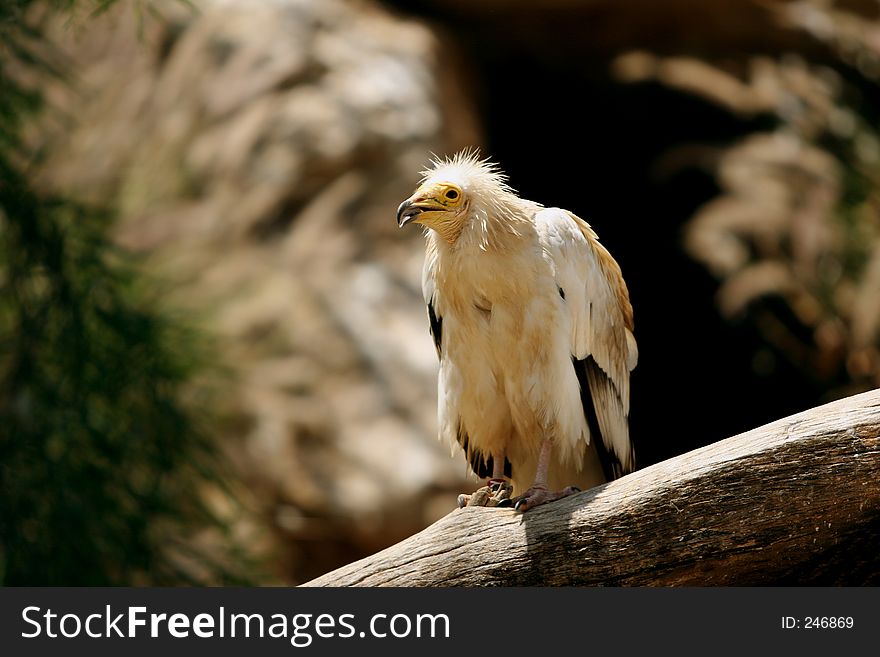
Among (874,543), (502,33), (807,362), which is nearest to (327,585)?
(874,543)

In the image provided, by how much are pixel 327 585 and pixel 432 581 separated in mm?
410

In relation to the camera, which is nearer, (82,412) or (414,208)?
(414,208)

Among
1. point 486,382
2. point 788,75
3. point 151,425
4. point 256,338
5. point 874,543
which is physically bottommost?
point 874,543

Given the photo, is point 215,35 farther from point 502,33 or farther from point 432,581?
point 432,581

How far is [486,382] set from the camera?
3.97 metres

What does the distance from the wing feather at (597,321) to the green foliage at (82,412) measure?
3214 mm

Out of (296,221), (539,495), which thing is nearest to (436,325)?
(539,495)

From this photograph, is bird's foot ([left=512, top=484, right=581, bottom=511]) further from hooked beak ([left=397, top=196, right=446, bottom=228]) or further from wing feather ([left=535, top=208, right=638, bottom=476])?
hooked beak ([left=397, top=196, right=446, bottom=228])

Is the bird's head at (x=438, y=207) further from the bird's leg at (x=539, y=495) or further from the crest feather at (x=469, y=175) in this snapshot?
the bird's leg at (x=539, y=495)

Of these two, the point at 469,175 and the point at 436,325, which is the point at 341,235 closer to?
the point at 436,325

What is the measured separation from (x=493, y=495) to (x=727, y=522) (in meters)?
0.96

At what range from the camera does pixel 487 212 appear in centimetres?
379

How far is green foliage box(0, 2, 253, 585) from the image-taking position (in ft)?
19.2

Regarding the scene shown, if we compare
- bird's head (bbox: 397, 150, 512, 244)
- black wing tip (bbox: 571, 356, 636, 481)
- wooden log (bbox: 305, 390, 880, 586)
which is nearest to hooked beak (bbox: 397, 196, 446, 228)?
bird's head (bbox: 397, 150, 512, 244)
